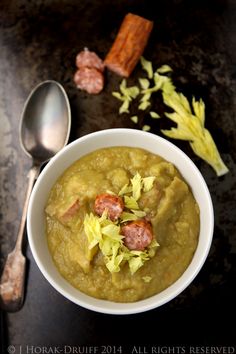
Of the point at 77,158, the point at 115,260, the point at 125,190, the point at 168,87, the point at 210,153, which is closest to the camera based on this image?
the point at 115,260

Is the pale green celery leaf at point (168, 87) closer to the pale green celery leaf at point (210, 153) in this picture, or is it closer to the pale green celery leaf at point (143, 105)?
the pale green celery leaf at point (143, 105)

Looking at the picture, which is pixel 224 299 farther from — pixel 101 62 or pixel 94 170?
pixel 101 62

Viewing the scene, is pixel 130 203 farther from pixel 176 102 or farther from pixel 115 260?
pixel 176 102

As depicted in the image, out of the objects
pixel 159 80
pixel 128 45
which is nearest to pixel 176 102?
pixel 159 80

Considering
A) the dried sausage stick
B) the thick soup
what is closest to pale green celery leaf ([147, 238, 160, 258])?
the thick soup

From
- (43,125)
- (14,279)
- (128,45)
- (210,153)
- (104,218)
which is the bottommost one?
(14,279)

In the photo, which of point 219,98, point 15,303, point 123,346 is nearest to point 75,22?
point 219,98

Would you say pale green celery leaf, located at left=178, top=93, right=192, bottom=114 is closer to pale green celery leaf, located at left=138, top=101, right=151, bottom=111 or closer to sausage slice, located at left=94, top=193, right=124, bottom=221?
pale green celery leaf, located at left=138, top=101, right=151, bottom=111
